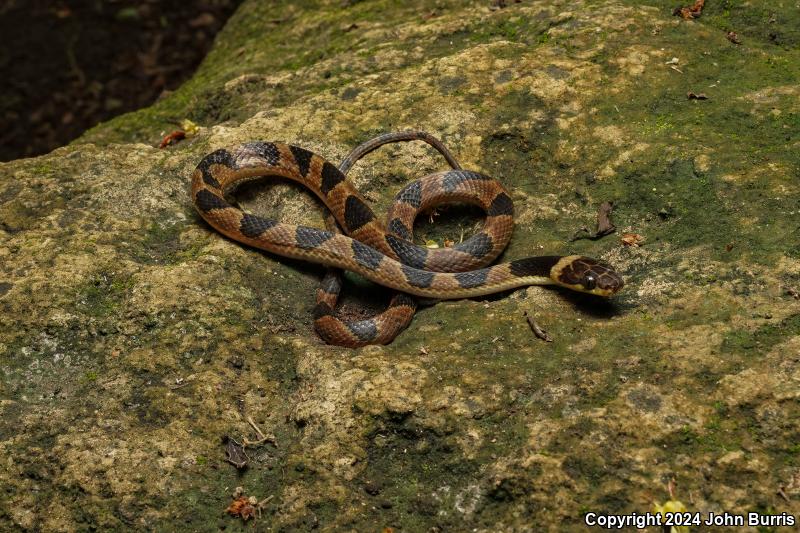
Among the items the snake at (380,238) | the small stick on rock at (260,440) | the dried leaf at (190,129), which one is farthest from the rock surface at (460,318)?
the dried leaf at (190,129)

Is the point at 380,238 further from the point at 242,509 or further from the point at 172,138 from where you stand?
the point at 172,138

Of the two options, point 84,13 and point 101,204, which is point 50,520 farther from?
point 84,13

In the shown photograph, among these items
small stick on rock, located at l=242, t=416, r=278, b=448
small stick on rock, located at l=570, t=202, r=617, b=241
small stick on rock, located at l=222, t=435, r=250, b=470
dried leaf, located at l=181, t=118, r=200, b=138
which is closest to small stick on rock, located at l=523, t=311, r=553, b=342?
small stick on rock, located at l=570, t=202, r=617, b=241

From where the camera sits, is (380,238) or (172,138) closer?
(380,238)

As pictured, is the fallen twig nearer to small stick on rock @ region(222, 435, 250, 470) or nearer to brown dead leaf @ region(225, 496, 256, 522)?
small stick on rock @ region(222, 435, 250, 470)

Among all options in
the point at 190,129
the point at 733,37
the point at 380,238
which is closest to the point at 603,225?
the point at 380,238

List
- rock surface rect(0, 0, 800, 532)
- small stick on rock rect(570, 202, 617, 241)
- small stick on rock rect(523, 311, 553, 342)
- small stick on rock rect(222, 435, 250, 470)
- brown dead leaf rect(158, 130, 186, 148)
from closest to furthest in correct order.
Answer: rock surface rect(0, 0, 800, 532) < small stick on rock rect(222, 435, 250, 470) < small stick on rock rect(523, 311, 553, 342) < small stick on rock rect(570, 202, 617, 241) < brown dead leaf rect(158, 130, 186, 148)

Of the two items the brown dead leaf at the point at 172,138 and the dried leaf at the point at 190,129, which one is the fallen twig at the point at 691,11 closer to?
the dried leaf at the point at 190,129

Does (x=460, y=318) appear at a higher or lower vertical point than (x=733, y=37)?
lower
